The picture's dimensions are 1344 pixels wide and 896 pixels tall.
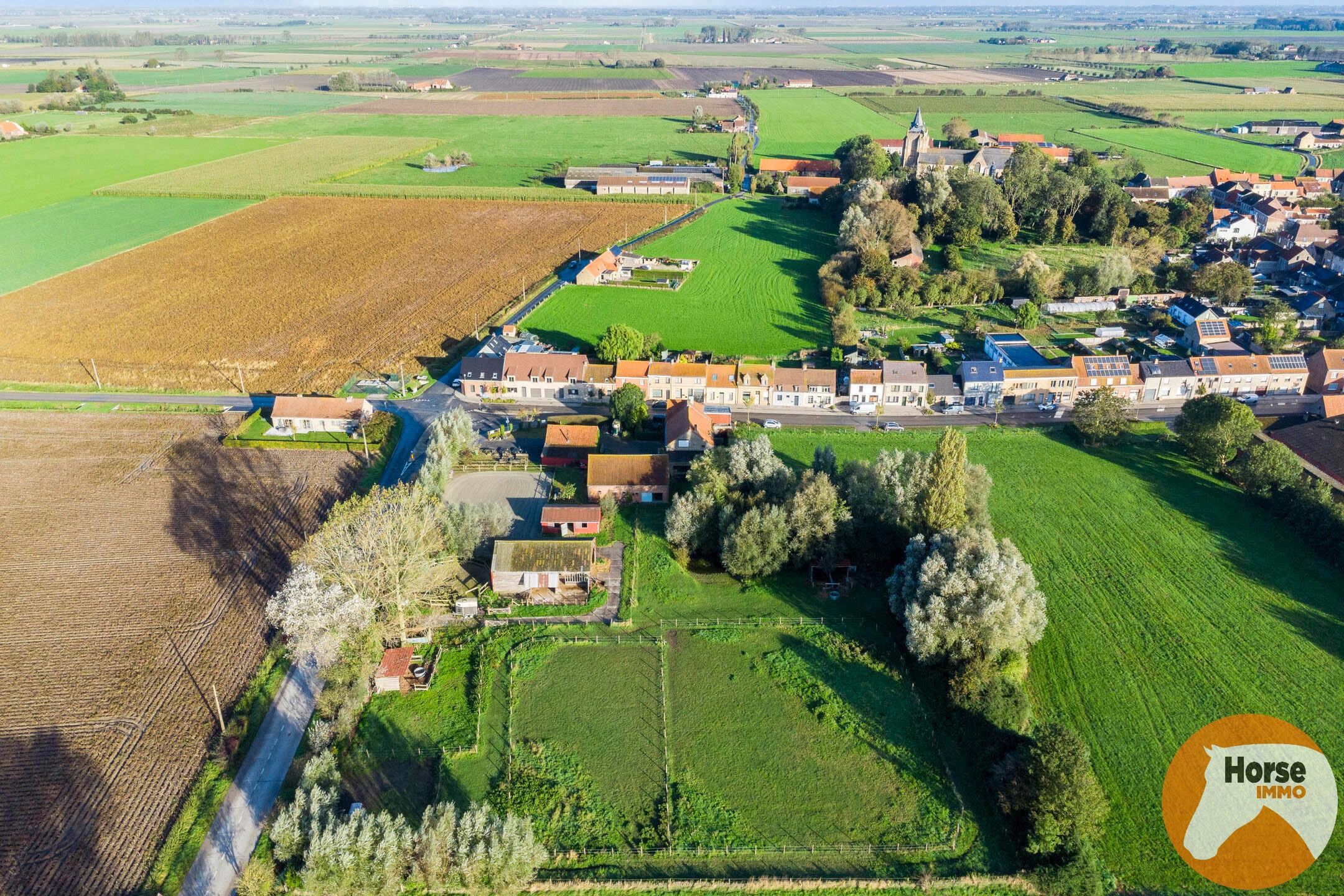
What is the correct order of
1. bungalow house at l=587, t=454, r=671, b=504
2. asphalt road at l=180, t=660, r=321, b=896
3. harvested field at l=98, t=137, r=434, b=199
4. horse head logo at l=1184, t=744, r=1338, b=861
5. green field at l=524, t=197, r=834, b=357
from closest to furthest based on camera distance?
asphalt road at l=180, t=660, r=321, b=896, horse head logo at l=1184, t=744, r=1338, b=861, bungalow house at l=587, t=454, r=671, b=504, green field at l=524, t=197, r=834, b=357, harvested field at l=98, t=137, r=434, b=199

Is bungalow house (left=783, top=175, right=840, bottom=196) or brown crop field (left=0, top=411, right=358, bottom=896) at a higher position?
bungalow house (left=783, top=175, right=840, bottom=196)

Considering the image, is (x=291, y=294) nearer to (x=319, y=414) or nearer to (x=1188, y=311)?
(x=319, y=414)

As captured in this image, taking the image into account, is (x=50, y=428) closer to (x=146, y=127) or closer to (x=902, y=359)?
(x=902, y=359)

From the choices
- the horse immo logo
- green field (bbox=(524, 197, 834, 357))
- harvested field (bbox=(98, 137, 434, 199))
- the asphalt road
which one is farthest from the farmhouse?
the horse immo logo

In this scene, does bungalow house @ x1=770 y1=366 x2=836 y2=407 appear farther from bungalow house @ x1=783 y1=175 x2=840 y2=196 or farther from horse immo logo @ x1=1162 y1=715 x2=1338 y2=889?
bungalow house @ x1=783 y1=175 x2=840 y2=196

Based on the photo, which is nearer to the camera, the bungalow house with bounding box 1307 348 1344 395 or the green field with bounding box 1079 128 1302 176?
the bungalow house with bounding box 1307 348 1344 395

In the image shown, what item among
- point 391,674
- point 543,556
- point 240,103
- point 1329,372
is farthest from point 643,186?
point 240,103
